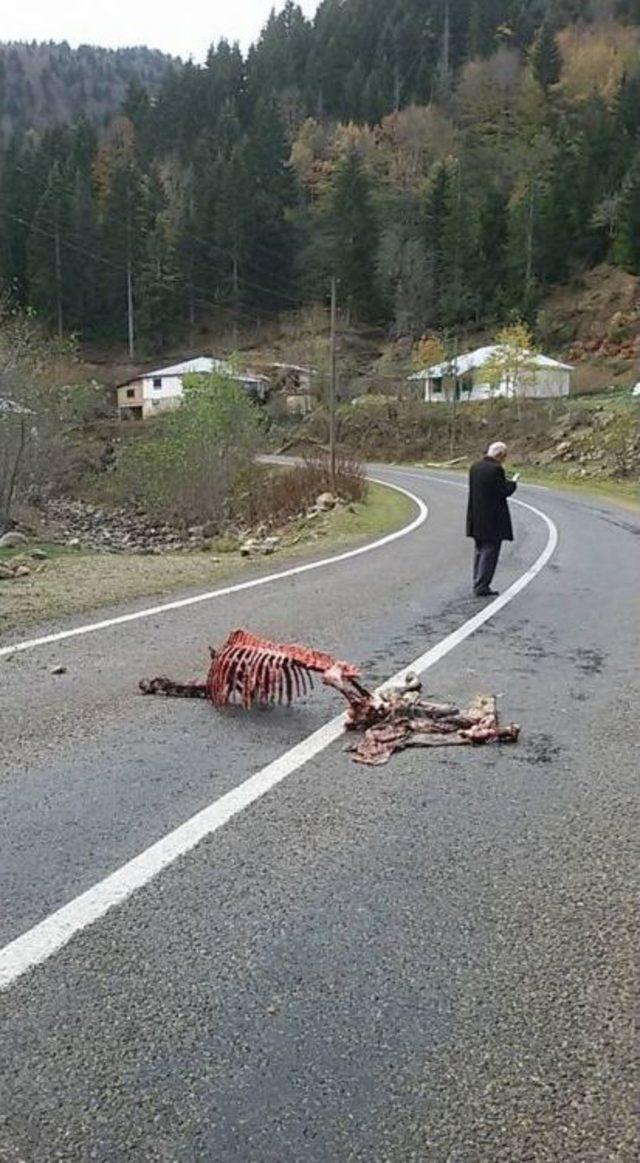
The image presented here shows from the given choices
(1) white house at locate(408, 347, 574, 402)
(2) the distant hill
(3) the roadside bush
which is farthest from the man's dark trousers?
(2) the distant hill

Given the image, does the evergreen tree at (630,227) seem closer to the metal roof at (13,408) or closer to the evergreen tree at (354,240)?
the evergreen tree at (354,240)

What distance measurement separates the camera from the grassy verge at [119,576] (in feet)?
31.3

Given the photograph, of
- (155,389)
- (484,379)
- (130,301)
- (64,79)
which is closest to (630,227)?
(484,379)

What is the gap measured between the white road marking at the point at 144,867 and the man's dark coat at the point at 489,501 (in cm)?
552

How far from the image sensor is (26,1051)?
2.50 metres

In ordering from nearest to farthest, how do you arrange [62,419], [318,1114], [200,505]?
[318,1114] → [62,419] → [200,505]

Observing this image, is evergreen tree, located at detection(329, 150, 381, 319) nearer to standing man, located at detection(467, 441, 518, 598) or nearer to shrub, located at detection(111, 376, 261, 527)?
shrub, located at detection(111, 376, 261, 527)

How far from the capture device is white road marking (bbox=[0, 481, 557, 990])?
2.98 m

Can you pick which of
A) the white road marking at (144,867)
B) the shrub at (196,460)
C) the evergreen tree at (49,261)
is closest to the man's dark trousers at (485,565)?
the white road marking at (144,867)

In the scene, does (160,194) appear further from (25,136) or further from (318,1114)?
(318,1114)

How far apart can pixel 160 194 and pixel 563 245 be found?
137 feet

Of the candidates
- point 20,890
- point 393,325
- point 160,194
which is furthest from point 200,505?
point 160,194

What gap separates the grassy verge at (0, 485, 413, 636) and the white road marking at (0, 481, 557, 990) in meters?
4.23

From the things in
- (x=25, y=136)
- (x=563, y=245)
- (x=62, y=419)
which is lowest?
(x=62, y=419)
